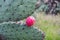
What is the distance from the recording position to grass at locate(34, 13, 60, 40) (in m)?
4.84

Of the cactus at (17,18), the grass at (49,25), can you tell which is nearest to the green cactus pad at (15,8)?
the cactus at (17,18)

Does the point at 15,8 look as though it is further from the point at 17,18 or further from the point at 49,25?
the point at 49,25

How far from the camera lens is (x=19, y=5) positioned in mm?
3451

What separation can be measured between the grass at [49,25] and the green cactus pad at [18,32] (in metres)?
1.32

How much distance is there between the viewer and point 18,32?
11.4 feet

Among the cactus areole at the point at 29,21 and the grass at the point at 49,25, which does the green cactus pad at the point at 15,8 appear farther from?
the grass at the point at 49,25

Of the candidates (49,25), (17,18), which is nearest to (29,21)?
(17,18)

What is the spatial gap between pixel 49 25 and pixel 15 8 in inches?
83.8

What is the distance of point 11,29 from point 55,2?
3.50 meters

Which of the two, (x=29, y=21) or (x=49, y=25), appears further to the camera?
(x=49, y=25)

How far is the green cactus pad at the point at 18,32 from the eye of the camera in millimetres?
3451

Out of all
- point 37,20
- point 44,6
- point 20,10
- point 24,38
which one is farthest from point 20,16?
point 44,6

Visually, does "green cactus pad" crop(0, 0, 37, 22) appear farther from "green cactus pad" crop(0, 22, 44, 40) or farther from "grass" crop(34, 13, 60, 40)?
"grass" crop(34, 13, 60, 40)

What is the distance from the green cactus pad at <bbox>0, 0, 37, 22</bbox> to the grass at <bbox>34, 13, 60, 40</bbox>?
56.4 inches
